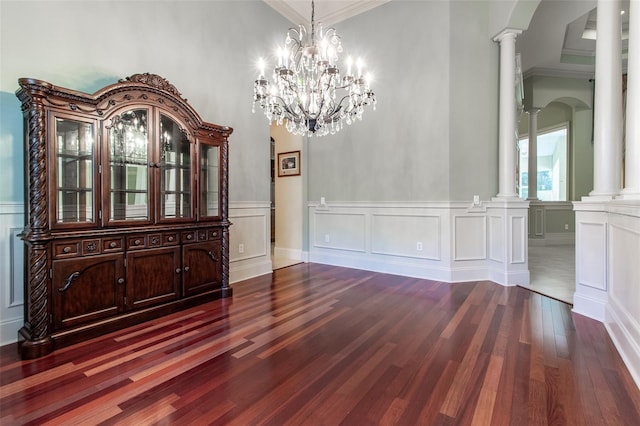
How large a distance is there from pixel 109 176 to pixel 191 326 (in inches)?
55.1

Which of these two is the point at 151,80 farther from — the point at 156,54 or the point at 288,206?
the point at 288,206

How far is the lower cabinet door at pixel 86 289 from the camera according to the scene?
2189mm

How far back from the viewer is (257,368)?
1.92 metres

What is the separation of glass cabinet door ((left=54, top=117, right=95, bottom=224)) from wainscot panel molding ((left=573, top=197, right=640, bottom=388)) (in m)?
3.78

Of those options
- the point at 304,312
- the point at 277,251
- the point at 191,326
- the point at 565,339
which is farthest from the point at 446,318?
the point at 277,251

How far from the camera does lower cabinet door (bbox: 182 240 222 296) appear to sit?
2.99 m

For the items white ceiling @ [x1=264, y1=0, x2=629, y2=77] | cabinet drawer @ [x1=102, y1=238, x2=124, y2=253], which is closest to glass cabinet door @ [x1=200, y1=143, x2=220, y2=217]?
cabinet drawer @ [x1=102, y1=238, x2=124, y2=253]

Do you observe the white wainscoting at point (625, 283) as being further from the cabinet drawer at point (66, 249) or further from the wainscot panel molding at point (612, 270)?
the cabinet drawer at point (66, 249)

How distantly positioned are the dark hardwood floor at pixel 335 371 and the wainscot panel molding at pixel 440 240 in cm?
98

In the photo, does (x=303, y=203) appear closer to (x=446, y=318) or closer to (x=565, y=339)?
(x=446, y=318)

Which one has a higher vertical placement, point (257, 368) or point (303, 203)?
point (303, 203)

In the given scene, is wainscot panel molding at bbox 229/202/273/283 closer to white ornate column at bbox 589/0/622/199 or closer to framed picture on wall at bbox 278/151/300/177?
framed picture on wall at bbox 278/151/300/177

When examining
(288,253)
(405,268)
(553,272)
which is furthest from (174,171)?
(553,272)

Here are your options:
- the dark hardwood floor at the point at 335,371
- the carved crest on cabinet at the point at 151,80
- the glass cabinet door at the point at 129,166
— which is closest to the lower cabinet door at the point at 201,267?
the dark hardwood floor at the point at 335,371
